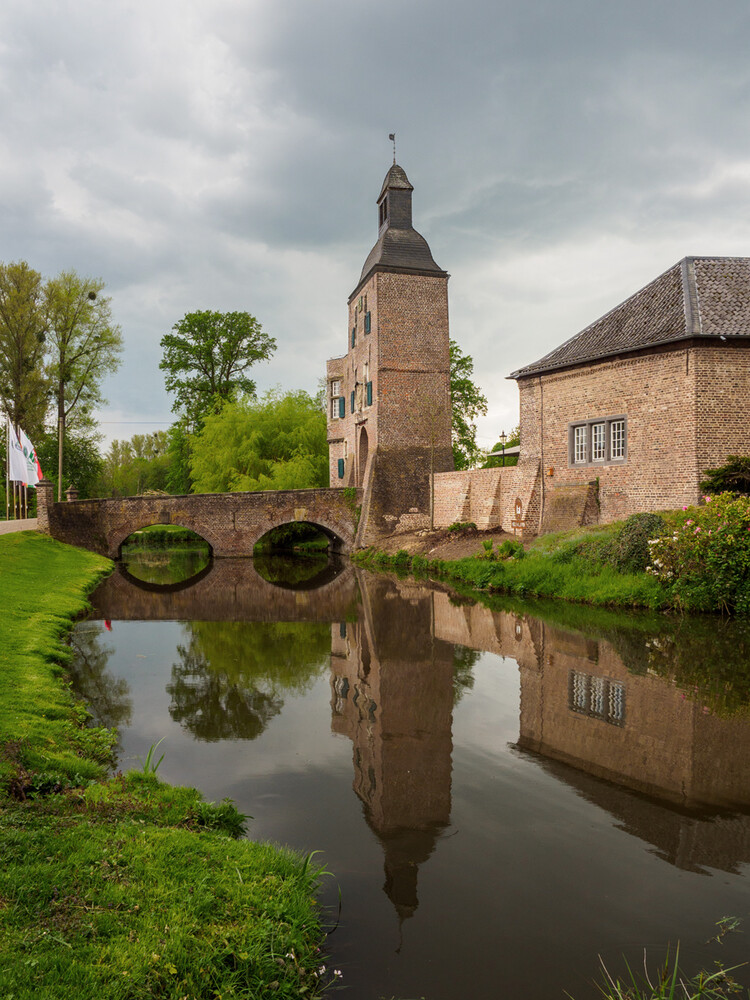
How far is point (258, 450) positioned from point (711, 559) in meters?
25.8

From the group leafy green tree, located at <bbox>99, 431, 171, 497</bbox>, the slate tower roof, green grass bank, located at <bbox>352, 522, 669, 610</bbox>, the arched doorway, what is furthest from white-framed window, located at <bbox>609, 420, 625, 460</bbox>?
leafy green tree, located at <bbox>99, 431, 171, 497</bbox>

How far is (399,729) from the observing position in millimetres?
7523

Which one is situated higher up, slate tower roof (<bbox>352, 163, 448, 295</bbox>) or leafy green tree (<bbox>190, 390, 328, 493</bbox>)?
slate tower roof (<bbox>352, 163, 448, 295</bbox>)

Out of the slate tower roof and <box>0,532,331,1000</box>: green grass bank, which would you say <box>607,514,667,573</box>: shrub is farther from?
the slate tower roof

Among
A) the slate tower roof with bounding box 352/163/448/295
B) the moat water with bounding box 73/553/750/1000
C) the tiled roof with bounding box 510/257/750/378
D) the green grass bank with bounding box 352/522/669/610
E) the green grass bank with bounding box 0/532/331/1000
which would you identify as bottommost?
the moat water with bounding box 73/553/750/1000

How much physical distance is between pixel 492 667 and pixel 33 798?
685 centimetres

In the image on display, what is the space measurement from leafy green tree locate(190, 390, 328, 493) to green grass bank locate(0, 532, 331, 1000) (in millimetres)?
28466

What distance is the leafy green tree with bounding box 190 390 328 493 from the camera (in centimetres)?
3447

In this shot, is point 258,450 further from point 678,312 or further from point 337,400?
point 678,312

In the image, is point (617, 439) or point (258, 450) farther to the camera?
point (258, 450)

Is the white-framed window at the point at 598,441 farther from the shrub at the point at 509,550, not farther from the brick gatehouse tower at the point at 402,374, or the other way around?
the brick gatehouse tower at the point at 402,374

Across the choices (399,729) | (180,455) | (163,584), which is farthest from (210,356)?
(399,729)

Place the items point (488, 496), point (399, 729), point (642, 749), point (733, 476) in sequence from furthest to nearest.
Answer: point (488, 496) → point (733, 476) → point (399, 729) → point (642, 749)

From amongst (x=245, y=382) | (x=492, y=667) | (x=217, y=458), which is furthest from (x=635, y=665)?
(x=245, y=382)
